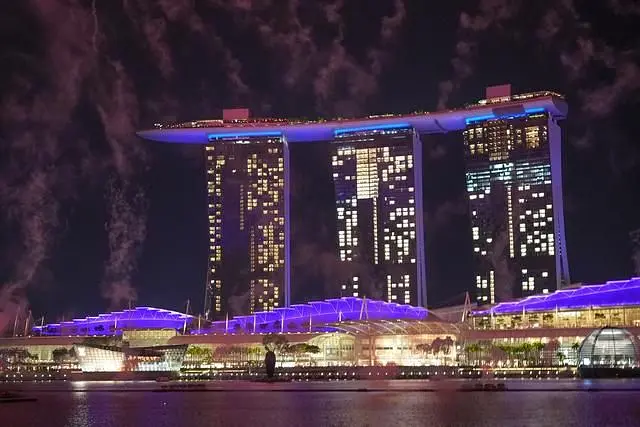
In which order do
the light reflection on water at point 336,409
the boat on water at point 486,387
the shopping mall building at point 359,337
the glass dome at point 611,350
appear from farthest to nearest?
the shopping mall building at point 359,337 < the glass dome at point 611,350 < the boat on water at point 486,387 < the light reflection on water at point 336,409

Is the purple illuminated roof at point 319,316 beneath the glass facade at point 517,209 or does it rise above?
beneath

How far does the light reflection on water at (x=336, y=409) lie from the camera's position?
50531 mm

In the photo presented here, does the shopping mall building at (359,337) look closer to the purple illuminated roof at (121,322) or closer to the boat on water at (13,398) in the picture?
the purple illuminated roof at (121,322)

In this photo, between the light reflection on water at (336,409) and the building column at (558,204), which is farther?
the building column at (558,204)

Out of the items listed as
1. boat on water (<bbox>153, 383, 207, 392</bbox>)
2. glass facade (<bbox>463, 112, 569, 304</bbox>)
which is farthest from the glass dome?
glass facade (<bbox>463, 112, 569, 304</bbox>)

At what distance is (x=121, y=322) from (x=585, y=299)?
87.7 meters

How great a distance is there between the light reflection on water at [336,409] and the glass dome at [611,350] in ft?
81.2

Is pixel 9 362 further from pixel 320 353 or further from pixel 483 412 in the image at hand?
pixel 483 412

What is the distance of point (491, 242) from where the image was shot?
635ft

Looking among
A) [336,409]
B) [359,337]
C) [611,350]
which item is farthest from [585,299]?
[336,409]

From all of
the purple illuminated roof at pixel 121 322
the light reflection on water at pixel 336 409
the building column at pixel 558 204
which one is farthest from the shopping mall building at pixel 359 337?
the light reflection on water at pixel 336 409

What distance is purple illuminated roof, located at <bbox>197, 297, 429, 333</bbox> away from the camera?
166875 mm

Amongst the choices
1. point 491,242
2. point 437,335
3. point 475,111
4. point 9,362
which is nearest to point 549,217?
point 491,242

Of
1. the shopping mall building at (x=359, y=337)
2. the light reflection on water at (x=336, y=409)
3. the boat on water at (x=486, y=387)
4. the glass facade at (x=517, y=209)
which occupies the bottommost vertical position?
the light reflection on water at (x=336, y=409)
